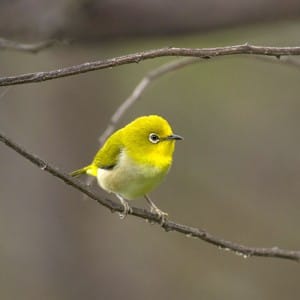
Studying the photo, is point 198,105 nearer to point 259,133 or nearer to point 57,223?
point 259,133

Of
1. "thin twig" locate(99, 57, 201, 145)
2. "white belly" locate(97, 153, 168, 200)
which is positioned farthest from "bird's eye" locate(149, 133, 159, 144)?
"thin twig" locate(99, 57, 201, 145)

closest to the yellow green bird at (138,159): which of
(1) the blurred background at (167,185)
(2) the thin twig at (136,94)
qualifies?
(2) the thin twig at (136,94)

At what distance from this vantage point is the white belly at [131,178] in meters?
3.70

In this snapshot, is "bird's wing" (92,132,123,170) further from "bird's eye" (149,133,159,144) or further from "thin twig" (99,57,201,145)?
"thin twig" (99,57,201,145)

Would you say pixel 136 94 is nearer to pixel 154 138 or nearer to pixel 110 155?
pixel 154 138

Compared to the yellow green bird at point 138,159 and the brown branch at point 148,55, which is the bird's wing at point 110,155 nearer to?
the yellow green bird at point 138,159

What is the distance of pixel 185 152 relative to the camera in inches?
328

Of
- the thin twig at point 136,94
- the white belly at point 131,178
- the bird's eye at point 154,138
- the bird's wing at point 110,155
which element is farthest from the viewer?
the bird's wing at point 110,155

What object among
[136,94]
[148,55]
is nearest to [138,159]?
[136,94]

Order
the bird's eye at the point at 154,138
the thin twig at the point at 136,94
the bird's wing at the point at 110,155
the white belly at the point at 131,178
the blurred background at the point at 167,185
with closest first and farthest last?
the thin twig at the point at 136,94, the white belly at the point at 131,178, the bird's eye at the point at 154,138, the bird's wing at the point at 110,155, the blurred background at the point at 167,185

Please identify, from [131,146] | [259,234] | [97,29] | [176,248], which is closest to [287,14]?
[97,29]

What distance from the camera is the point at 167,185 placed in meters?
8.70

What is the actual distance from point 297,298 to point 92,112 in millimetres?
2615

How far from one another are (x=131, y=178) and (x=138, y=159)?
0.43 ft
